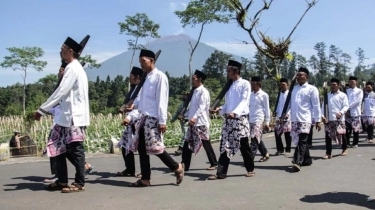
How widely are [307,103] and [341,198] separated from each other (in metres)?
3.10

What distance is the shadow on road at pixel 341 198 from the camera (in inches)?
200

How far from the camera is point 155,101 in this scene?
6.16 metres

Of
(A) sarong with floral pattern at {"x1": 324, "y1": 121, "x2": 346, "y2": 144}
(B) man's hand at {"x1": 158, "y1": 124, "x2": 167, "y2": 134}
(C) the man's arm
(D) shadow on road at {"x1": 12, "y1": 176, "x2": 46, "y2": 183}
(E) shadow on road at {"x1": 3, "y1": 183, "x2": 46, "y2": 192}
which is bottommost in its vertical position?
(E) shadow on road at {"x1": 3, "y1": 183, "x2": 46, "y2": 192}

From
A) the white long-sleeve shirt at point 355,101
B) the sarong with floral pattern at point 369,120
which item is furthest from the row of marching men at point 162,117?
the sarong with floral pattern at point 369,120

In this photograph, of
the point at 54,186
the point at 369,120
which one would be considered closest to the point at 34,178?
the point at 54,186

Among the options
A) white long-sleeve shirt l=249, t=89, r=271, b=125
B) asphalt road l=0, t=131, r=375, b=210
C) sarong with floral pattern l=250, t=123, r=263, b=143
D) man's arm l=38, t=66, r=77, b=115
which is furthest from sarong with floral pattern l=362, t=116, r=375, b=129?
man's arm l=38, t=66, r=77, b=115

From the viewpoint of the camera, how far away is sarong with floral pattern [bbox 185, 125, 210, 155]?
776 cm

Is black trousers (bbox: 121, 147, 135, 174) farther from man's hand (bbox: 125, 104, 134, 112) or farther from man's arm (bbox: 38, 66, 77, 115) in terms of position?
man's arm (bbox: 38, 66, 77, 115)

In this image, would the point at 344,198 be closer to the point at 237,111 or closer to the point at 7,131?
the point at 237,111

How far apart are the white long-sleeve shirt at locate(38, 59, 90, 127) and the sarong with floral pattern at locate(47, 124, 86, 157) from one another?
10 cm

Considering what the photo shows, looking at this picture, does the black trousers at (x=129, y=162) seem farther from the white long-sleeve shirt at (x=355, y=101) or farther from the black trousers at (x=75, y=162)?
the white long-sleeve shirt at (x=355, y=101)

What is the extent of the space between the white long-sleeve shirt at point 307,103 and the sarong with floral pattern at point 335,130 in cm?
175

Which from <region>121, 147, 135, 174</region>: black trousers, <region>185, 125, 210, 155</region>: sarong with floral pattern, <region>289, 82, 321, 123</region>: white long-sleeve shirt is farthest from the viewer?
<region>289, 82, 321, 123</region>: white long-sleeve shirt

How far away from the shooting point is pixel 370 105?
44.4ft
